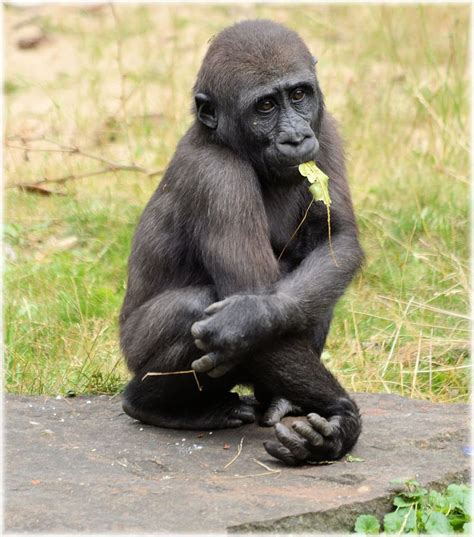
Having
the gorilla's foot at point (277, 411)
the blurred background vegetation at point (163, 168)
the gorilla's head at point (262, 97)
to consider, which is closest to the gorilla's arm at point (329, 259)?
the gorilla's head at point (262, 97)

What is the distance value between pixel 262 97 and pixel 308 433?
153 cm

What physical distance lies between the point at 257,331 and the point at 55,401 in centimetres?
147

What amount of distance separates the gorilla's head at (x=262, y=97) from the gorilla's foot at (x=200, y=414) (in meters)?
1.10

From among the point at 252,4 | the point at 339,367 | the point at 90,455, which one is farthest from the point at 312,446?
the point at 252,4

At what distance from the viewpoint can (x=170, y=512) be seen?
3.92 meters

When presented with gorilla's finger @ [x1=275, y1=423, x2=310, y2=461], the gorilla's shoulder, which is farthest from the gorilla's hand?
the gorilla's shoulder

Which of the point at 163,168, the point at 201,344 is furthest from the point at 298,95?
the point at 163,168

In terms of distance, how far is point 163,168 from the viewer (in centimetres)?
885

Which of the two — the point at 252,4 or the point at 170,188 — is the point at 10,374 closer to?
the point at 170,188

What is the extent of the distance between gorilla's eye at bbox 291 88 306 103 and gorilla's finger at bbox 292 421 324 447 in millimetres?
1490

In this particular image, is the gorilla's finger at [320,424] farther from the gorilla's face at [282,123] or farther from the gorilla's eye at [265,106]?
the gorilla's eye at [265,106]

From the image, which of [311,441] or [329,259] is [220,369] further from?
[329,259]

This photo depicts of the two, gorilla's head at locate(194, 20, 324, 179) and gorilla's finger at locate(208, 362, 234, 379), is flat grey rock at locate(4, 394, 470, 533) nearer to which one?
gorilla's finger at locate(208, 362, 234, 379)

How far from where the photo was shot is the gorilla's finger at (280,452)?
445cm
